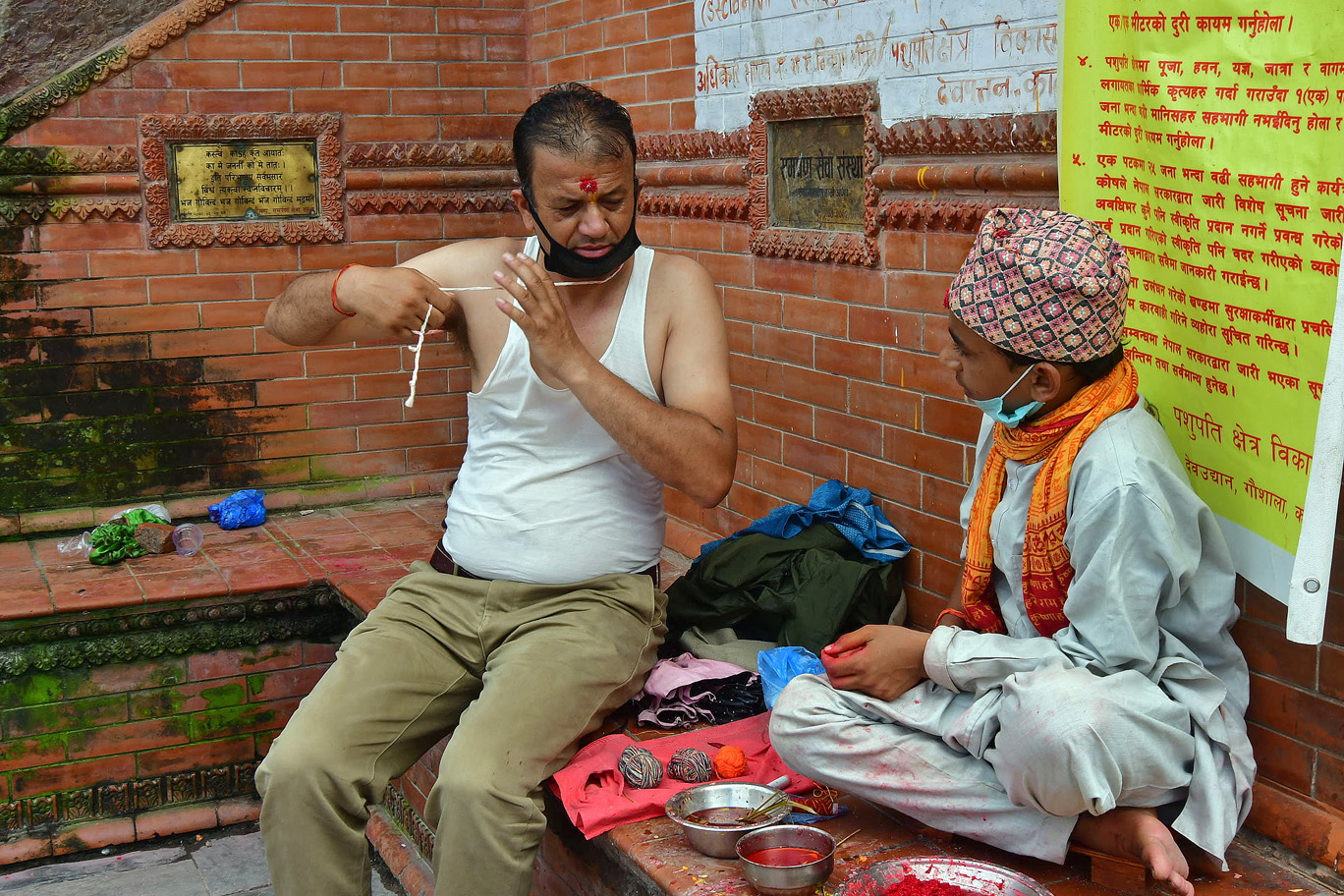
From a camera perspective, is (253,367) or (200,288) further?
(253,367)

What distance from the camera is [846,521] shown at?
13.0 ft

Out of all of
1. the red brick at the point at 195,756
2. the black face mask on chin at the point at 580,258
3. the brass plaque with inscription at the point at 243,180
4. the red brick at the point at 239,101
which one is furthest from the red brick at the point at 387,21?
the red brick at the point at 195,756

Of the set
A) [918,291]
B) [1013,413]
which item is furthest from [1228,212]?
[918,291]

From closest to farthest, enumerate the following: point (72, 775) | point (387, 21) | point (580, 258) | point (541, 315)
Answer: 1. point (541, 315)
2. point (580, 258)
3. point (72, 775)
4. point (387, 21)

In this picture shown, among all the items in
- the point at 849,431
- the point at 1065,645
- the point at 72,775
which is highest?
the point at 849,431

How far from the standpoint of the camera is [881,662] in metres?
2.68

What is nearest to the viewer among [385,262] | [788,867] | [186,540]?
[788,867]

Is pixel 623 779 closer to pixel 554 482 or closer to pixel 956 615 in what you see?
pixel 554 482

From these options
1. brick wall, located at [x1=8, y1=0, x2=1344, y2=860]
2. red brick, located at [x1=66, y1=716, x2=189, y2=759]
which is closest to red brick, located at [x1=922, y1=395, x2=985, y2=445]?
brick wall, located at [x1=8, y1=0, x2=1344, y2=860]

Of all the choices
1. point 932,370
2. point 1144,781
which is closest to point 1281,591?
point 1144,781

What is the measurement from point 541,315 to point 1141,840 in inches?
61.9

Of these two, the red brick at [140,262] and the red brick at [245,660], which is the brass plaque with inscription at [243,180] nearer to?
the red brick at [140,262]

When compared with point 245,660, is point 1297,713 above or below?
above

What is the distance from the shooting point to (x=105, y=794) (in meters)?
4.58
